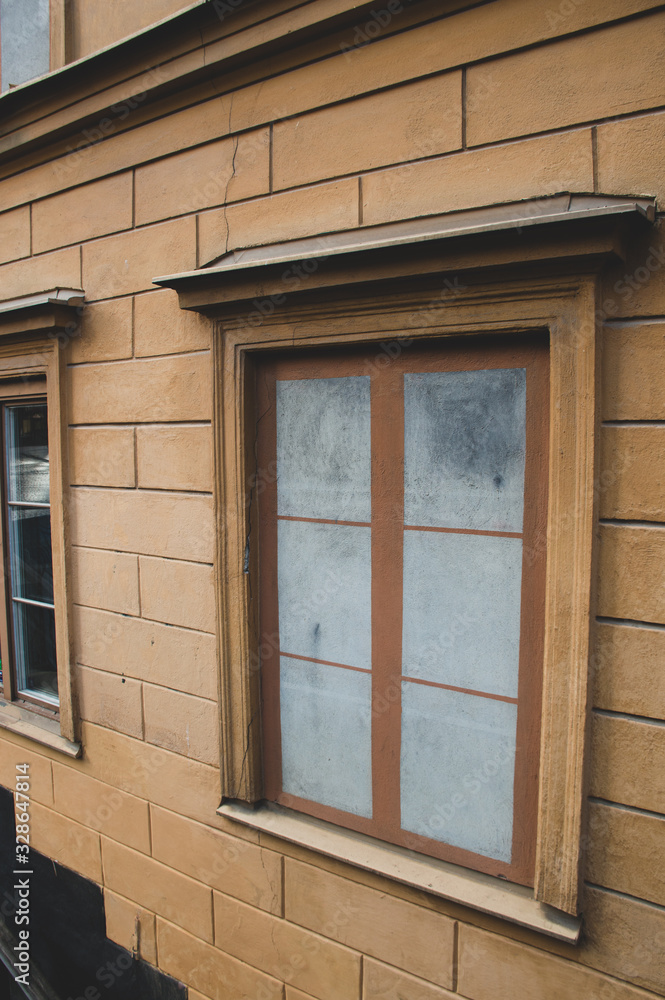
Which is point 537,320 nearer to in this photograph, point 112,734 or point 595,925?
point 595,925

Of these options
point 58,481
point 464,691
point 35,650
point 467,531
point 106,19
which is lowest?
point 35,650

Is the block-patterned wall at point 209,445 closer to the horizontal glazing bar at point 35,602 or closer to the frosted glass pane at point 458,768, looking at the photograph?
the frosted glass pane at point 458,768

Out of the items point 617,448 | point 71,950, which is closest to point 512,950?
point 617,448

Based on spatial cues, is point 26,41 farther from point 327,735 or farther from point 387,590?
point 327,735

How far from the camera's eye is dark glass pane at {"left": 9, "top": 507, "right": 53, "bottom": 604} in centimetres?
383

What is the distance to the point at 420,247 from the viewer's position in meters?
2.04

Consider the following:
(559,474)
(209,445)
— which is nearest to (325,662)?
(209,445)

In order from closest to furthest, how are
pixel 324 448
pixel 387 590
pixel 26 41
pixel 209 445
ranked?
pixel 387 590 → pixel 324 448 → pixel 209 445 → pixel 26 41

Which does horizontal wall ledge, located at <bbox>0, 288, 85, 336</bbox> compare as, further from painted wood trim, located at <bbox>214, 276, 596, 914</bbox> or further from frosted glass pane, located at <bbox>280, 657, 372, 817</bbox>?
frosted glass pane, located at <bbox>280, 657, 372, 817</bbox>

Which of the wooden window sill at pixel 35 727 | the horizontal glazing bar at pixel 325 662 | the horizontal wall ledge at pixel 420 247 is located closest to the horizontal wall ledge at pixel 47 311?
the horizontal wall ledge at pixel 420 247

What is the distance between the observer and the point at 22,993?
3.84 m

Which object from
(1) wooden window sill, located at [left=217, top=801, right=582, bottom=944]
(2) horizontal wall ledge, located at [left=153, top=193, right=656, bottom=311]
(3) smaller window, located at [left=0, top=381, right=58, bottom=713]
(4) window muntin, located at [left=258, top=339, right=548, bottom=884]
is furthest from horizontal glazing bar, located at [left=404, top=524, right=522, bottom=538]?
(3) smaller window, located at [left=0, top=381, right=58, bottom=713]

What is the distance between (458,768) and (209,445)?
1.72m

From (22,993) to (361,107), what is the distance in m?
5.31
